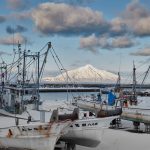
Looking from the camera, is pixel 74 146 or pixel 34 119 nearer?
pixel 74 146

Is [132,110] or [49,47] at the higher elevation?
[49,47]

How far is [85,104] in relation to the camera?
68562 millimetres

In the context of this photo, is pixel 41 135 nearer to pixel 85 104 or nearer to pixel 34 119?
pixel 34 119

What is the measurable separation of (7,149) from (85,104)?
112 ft

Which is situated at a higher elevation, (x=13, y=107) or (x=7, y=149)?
(x=13, y=107)

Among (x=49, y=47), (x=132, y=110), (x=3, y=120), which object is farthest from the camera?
(x=132, y=110)

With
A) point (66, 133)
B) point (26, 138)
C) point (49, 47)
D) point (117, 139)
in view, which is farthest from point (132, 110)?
point (26, 138)

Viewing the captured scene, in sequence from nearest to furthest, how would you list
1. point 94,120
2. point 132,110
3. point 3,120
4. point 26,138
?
point 26,138, point 94,120, point 3,120, point 132,110

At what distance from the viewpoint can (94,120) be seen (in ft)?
123

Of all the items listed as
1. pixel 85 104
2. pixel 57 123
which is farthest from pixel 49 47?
pixel 85 104

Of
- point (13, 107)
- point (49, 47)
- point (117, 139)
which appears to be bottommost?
point (117, 139)

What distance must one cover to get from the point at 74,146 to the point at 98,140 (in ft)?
7.51

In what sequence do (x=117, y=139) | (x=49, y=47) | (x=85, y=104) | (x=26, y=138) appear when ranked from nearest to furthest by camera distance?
(x=26, y=138) < (x=117, y=139) < (x=49, y=47) < (x=85, y=104)

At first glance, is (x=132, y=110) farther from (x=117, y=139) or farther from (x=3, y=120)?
(x=3, y=120)
